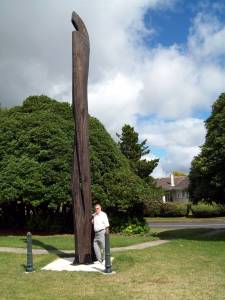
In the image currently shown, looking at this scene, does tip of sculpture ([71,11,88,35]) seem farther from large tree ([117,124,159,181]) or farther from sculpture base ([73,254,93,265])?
large tree ([117,124,159,181])

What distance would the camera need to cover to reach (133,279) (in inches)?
426

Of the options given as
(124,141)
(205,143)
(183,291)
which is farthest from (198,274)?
(124,141)

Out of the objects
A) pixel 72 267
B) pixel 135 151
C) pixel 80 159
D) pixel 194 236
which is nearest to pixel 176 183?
pixel 135 151

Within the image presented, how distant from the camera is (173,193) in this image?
70.9 m

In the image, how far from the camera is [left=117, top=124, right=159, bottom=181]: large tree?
166 feet

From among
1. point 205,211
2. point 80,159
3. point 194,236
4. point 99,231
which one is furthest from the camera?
point 205,211

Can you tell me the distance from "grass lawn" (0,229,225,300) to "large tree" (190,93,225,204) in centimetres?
333

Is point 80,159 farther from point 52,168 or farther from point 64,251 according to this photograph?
point 52,168

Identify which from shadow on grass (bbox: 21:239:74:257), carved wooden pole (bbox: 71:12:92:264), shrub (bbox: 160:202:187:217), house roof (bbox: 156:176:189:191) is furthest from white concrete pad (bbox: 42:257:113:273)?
house roof (bbox: 156:176:189:191)

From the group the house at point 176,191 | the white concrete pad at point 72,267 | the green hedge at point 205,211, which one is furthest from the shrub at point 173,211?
the white concrete pad at point 72,267

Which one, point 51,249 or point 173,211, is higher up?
point 173,211

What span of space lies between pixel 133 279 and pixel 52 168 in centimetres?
1207

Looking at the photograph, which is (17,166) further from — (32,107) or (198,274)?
(198,274)

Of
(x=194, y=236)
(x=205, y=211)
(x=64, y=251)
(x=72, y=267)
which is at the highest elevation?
(x=205, y=211)
